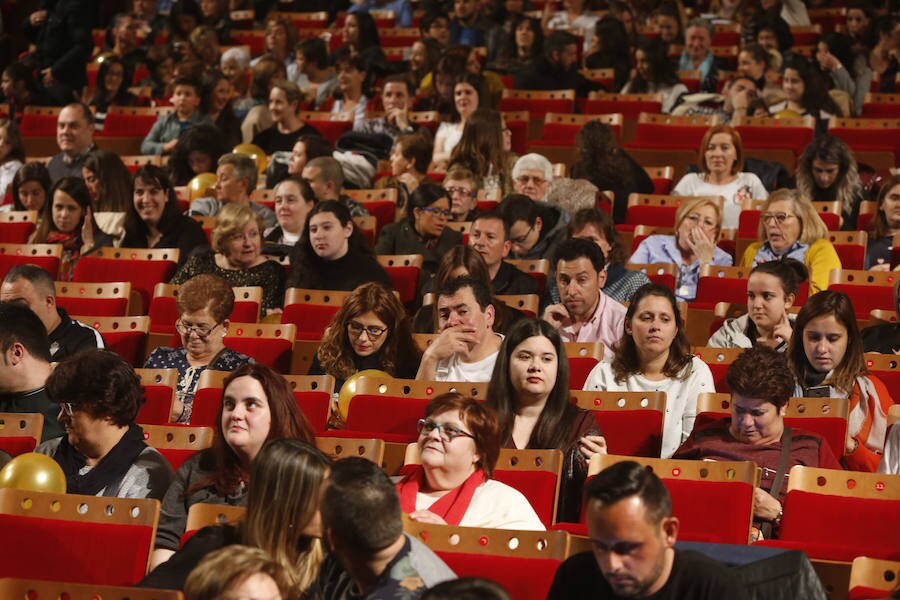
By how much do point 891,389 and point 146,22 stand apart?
8.54 metres

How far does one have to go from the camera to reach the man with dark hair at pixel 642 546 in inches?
105

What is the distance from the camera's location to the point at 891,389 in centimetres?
488

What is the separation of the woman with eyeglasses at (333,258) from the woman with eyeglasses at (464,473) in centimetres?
244

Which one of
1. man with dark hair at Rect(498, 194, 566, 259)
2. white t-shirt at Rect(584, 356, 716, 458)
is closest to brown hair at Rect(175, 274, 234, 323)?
white t-shirt at Rect(584, 356, 716, 458)

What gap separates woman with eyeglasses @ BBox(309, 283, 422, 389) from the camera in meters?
4.96

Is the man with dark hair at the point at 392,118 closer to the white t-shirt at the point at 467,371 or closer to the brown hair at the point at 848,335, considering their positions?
the white t-shirt at the point at 467,371

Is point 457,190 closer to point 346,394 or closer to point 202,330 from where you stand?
point 202,330

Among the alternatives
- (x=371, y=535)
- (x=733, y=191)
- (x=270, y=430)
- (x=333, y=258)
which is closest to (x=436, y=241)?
(x=333, y=258)

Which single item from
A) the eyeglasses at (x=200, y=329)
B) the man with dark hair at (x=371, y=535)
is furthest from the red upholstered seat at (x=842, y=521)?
the eyeglasses at (x=200, y=329)

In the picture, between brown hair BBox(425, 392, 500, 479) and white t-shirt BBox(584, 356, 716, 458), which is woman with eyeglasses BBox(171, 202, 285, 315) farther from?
brown hair BBox(425, 392, 500, 479)

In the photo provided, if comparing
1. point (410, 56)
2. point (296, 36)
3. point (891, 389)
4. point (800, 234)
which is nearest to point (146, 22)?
point (296, 36)

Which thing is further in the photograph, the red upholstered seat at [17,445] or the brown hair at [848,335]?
the brown hair at [848,335]

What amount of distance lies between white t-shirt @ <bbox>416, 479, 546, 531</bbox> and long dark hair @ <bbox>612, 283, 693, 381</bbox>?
121 cm

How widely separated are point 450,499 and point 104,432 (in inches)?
38.2
